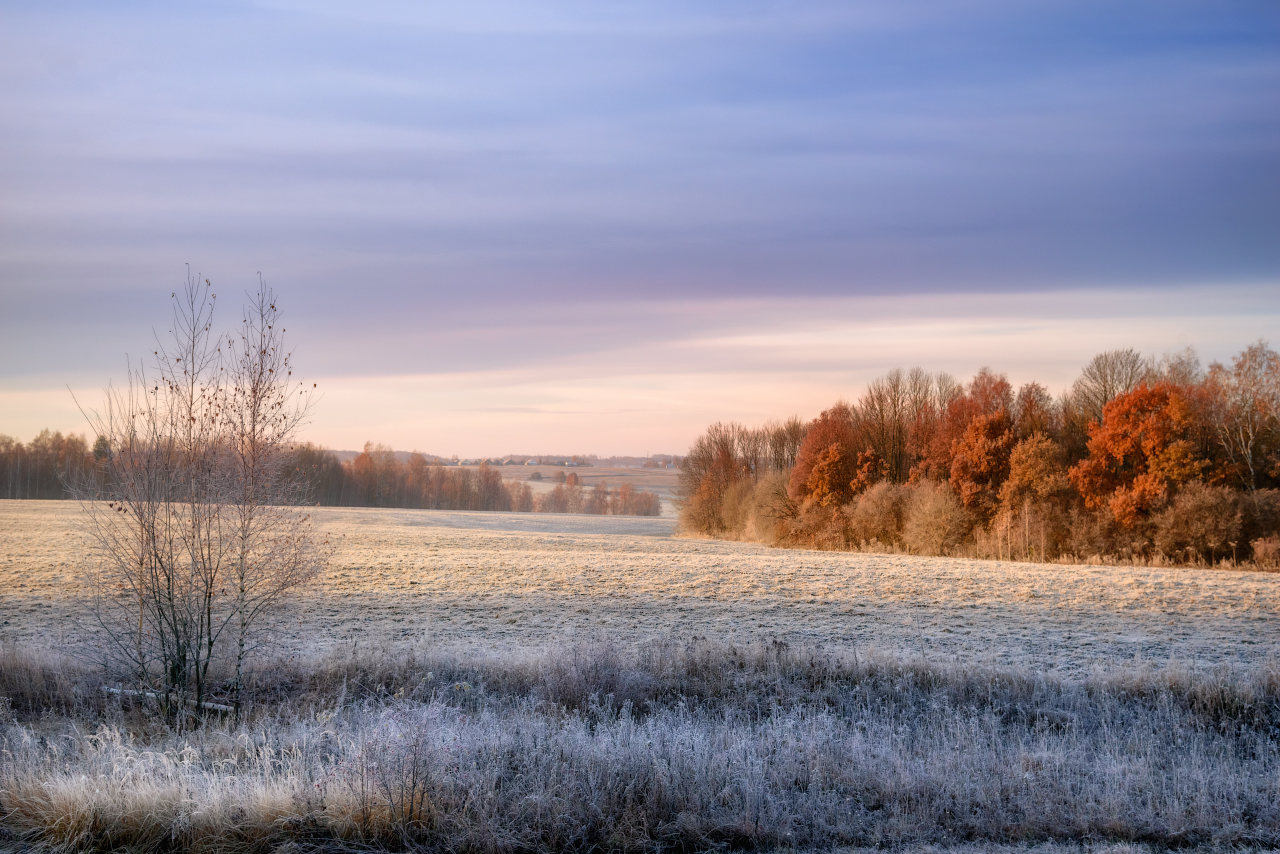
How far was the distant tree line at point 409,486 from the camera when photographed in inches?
3450

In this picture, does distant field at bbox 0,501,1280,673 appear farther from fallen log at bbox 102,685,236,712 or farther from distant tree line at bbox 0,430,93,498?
distant tree line at bbox 0,430,93,498

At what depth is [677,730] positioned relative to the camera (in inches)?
326

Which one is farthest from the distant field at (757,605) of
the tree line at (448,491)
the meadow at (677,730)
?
the tree line at (448,491)

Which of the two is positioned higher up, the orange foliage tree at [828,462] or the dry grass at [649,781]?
the orange foliage tree at [828,462]

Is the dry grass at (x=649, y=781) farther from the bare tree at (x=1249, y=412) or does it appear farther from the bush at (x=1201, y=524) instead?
the bare tree at (x=1249, y=412)

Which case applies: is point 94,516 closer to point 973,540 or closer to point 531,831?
point 531,831

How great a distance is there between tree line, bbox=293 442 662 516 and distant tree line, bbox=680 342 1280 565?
68.1 metres

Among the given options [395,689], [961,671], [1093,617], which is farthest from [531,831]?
[1093,617]

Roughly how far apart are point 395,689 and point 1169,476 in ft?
128

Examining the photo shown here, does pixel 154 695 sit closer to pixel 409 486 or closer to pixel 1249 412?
pixel 1249 412

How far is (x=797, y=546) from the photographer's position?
175 feet

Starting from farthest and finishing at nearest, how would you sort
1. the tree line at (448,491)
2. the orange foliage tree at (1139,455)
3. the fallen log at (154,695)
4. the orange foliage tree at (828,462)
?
the tree line at (448,491) → the orange foliage tree at (828,462) → the orange foliage tree at (1139,455) → the fallen log at (154,695)

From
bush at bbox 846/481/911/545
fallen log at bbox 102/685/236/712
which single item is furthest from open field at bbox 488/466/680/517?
fallen log at bbox 102/685/236/712

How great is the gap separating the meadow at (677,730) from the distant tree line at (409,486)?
8164 centimetres
